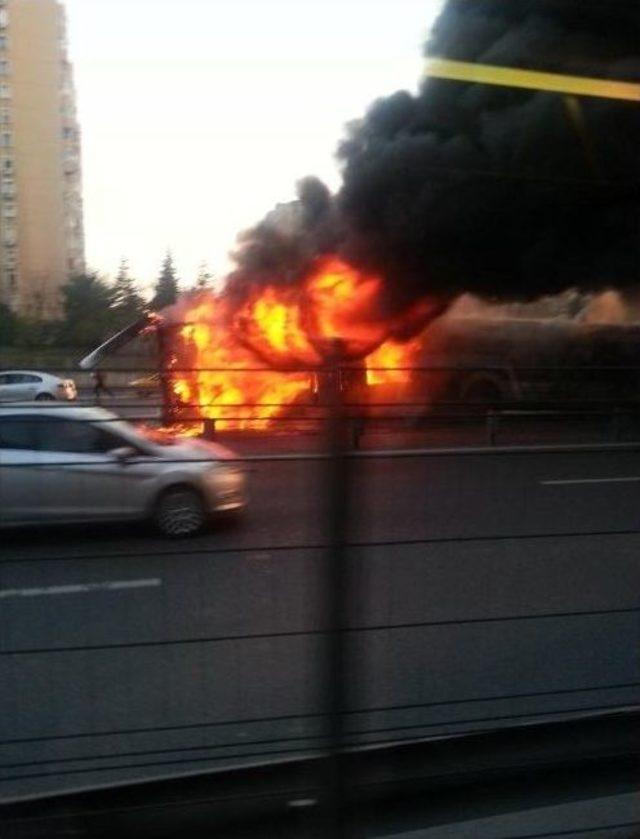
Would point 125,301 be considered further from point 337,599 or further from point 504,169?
point 504,169

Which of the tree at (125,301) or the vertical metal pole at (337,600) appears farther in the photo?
the tree at (125,301)

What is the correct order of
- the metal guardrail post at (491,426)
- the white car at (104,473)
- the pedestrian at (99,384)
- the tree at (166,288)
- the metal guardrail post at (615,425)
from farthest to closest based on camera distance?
1. the tree at (166,288)
2. the metal guardrail post at (615,425)
3. the metal guardrail post at (491,426)
4. the pedestrian at (99,384)
5. the white car at (104,473)

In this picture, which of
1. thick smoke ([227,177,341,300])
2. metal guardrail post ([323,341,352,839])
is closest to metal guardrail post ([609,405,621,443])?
metal guardrail post ([323,341,352,839])

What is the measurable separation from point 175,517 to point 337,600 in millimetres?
450

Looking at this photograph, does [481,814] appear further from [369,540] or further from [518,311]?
[518,311]

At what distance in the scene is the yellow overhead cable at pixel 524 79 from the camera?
43.6 ft

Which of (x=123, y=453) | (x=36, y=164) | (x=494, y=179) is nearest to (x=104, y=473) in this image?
(x=123, y=453)

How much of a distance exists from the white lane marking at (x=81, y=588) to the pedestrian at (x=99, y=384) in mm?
398

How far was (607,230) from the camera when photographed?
14.2 metres

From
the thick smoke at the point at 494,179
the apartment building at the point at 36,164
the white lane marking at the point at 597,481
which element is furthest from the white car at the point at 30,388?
the thick smoke at the point at 494,179

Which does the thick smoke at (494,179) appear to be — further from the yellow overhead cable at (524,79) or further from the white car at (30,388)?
the white car at (30,388)

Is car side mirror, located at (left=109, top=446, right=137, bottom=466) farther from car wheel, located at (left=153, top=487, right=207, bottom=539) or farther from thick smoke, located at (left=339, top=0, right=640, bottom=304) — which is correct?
thick smoke, located at (left=339, top=0, right=640, bottom=304)

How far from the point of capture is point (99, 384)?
224 centimetres

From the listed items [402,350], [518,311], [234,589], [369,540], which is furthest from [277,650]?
[518,311]
